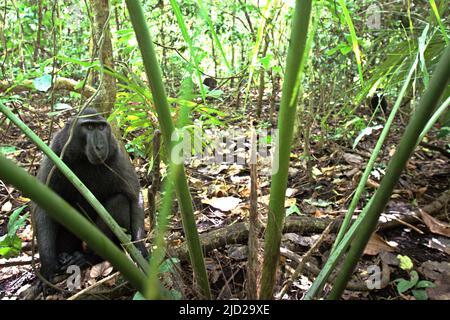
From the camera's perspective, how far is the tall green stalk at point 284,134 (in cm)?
119

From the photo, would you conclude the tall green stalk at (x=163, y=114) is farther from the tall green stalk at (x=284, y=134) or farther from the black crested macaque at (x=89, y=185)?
the black crested macaque at (x=89, y=185)

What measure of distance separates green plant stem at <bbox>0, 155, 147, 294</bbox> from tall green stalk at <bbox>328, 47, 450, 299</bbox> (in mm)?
653

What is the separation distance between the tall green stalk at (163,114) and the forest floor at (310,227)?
188mm

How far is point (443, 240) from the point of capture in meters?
2.43

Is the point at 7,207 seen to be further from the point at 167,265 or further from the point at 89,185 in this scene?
the point at 167,265

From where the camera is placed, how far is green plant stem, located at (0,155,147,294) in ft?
2.52

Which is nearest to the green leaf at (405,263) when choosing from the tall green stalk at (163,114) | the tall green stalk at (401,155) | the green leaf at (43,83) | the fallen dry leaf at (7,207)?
the tall green stalk at (401,155)

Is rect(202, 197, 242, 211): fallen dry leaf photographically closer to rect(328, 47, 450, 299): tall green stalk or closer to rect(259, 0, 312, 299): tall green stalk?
rect(259, 0, 312, 299): tall green stalk

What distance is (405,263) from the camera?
2191 millimetres

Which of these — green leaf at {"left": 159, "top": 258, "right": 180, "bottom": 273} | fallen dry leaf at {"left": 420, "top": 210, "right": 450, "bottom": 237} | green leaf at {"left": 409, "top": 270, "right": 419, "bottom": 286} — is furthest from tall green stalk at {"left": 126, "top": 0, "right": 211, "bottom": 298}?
fallen dry leaf at {"left": 420, "top": 210, "right": 450, "bottom": 237}
